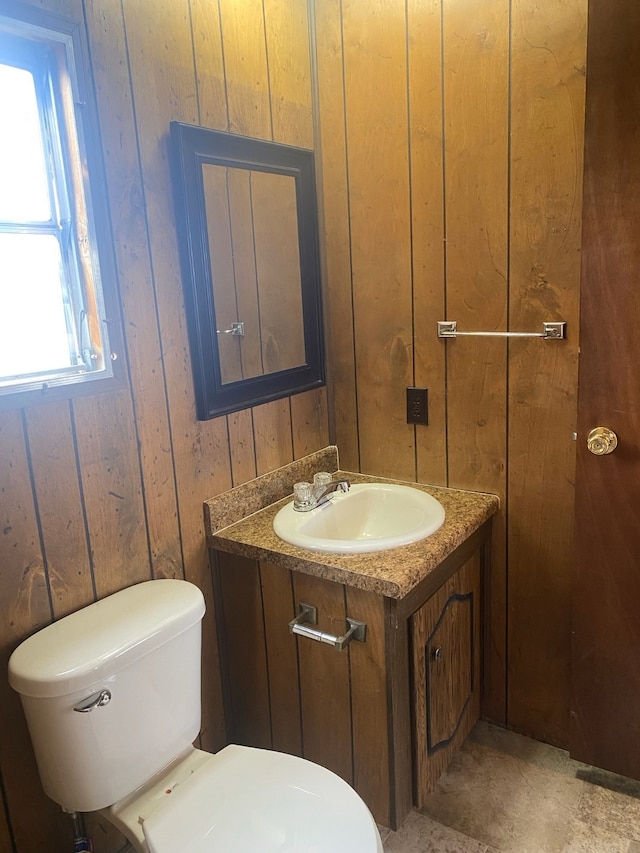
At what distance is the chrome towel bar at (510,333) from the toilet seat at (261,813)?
1174 mm

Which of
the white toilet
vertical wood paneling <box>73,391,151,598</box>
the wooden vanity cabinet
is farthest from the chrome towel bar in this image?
the white toilet

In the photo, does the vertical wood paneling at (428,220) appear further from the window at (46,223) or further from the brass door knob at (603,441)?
the window at (46,223)

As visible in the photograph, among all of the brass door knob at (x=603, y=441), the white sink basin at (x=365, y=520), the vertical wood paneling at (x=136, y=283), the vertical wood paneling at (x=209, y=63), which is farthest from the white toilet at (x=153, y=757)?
the vertical wood paneling at (x=209, y=63)

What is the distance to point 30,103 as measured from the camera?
138cm

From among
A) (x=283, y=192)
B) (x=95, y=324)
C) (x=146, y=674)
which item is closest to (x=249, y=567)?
(x=146, y=674)

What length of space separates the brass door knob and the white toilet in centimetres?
98

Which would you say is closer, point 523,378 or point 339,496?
point 523,378

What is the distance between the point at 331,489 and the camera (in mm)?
1948

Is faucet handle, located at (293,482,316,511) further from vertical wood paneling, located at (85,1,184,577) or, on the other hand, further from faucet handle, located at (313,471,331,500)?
vertical wood paneling, located at (85,1,184,577)

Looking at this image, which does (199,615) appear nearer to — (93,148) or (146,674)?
(146,674)

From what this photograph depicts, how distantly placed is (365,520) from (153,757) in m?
0.87

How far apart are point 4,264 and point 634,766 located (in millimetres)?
1997

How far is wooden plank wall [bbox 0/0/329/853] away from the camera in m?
1.37

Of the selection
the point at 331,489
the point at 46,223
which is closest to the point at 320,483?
the point at 331,489
